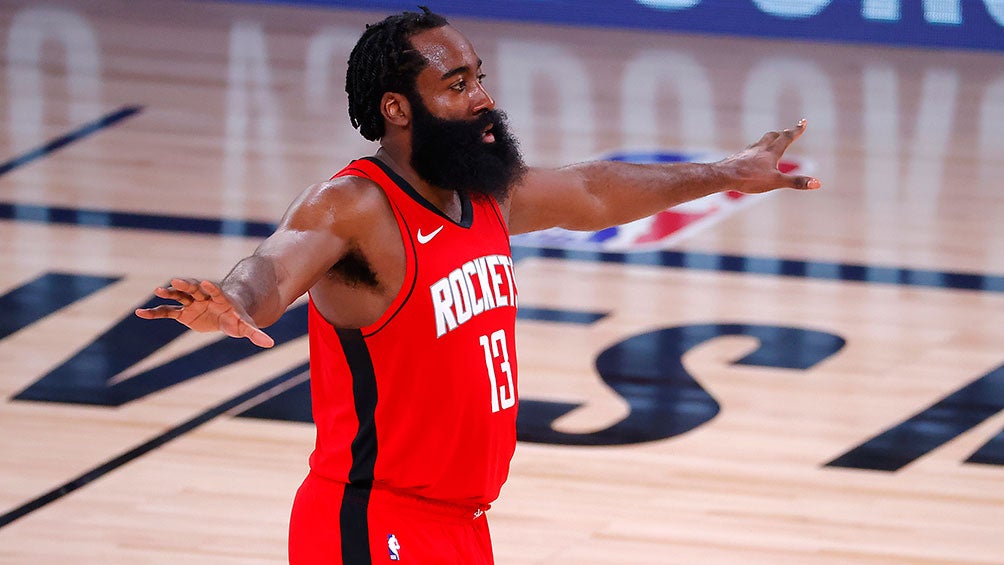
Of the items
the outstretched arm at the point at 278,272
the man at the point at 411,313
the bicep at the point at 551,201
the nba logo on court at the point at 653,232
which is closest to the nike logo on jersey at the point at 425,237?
the man at the point at 411,313

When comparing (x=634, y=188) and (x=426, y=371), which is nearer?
(x=426, y=371)

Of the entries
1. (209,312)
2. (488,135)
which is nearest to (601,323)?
(488,135)

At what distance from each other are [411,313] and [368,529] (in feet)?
1.36

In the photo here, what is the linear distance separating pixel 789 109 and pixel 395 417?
23.7 ft

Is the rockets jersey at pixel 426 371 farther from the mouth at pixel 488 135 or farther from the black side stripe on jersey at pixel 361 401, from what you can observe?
the mouth at pixel 488 135

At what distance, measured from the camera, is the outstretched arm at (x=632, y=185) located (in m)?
3.37

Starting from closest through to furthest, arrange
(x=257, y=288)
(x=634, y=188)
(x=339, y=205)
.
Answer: (x=257, y=288) < (x=339, y=205) < (x=634, y=188)

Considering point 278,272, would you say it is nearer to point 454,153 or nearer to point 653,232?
point 454,153

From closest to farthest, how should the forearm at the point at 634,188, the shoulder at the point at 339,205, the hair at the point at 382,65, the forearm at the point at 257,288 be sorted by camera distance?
the forearm at the point at 257,288
the shoulder at the point at 339,205
the hair at the point at 382,65
the forearm at the point at 634,188

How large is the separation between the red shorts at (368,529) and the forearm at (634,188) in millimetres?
767

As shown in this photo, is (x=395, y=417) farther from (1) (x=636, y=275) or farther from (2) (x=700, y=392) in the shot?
(1) (x=636, y=275)

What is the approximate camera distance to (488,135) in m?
3.01

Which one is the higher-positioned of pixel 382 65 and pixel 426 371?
pixel 382 65

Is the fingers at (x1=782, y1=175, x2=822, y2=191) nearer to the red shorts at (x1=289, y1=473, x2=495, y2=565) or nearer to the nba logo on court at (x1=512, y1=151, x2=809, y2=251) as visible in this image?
the red shorts at (x1=289, y1=473, x2=495, y2=565)
